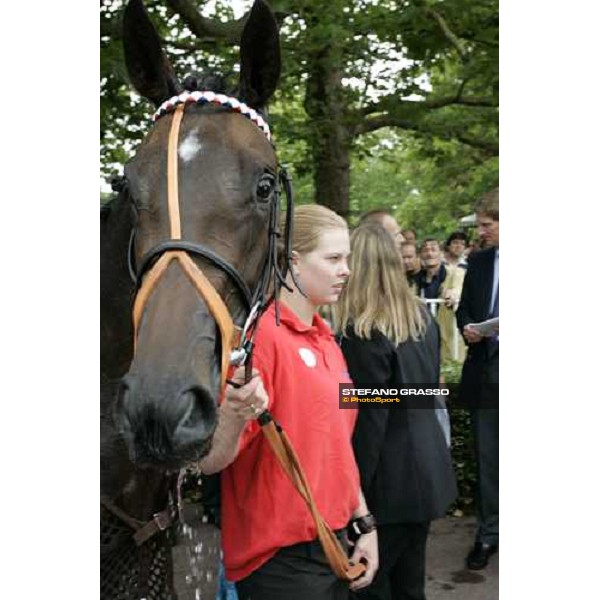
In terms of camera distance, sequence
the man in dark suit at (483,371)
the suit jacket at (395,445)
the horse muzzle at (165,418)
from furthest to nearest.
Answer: the man in dark suit at (483,371)
the suit jacket at (395,445)
the horse muzzle at (165,418)

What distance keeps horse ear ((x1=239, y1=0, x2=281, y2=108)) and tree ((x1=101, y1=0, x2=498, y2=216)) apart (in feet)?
4.75

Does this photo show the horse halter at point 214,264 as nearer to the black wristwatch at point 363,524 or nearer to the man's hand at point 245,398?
the man's hand at point 245,398

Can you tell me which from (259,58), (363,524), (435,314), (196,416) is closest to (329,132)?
(435,314)

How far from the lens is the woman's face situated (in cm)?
232

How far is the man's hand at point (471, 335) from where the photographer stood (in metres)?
3.41

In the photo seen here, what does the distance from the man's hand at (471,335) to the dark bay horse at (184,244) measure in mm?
1713

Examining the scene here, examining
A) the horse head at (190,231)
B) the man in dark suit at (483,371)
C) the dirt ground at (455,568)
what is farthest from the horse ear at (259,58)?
the dirt ground at (455,568)

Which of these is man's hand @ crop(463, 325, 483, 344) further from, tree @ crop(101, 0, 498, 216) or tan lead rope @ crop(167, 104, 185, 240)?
tan lead rope @ crop(167, 104, 185, 240)

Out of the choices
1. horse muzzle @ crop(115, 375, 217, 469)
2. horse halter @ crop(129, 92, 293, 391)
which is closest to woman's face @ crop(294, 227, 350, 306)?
horse halter @ crop(129, 92, 293, 391)

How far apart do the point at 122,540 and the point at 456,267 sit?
2.09 metres

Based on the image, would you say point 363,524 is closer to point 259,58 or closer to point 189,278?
point 189,278

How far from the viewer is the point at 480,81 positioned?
12.9 ft
